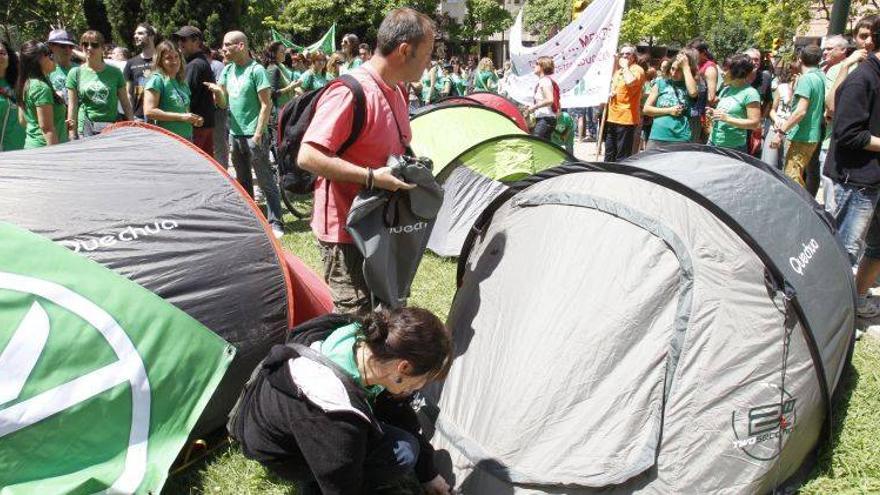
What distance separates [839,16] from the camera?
626 cm

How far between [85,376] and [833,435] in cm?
342

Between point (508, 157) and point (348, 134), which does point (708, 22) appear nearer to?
point (508, 157)

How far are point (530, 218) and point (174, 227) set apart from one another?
163 centimetres

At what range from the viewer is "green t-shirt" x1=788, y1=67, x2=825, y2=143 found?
5556 mm

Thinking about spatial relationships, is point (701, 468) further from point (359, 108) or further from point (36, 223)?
point (36, 223)

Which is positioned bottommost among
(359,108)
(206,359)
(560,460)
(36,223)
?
(560,460)

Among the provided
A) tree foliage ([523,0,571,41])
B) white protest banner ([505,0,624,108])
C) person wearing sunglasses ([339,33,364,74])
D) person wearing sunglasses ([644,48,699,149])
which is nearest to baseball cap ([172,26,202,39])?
person wearing sunglasses ([339,33,364,74])

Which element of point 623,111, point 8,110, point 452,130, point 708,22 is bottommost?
point 623,111

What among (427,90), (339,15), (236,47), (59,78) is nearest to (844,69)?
(236,47)

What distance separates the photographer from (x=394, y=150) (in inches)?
112

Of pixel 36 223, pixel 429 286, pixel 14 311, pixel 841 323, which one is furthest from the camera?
pixel 429 286

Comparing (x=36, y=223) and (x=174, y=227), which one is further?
(x=174, y=227)

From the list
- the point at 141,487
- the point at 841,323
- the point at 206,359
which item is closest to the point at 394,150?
the point at 206,359

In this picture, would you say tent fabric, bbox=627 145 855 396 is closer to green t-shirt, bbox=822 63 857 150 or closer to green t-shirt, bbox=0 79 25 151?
green t-shirt, bbox=822 63 857 150
